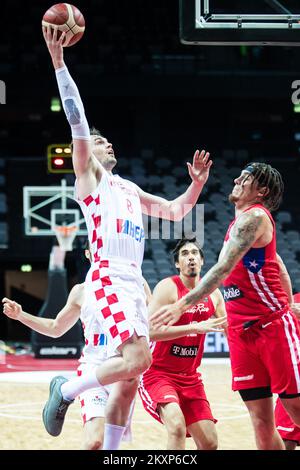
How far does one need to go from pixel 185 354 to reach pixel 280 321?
3.58 feet

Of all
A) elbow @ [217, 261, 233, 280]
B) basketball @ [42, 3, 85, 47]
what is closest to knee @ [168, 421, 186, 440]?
elbow @ [217, 261, 233, 280]

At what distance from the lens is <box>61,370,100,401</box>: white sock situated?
482 cm

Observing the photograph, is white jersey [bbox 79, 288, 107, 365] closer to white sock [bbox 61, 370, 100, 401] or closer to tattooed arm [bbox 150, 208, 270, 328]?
white sock [bbox 61, 370, 100, 401]

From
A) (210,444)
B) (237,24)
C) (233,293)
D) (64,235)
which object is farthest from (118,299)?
(64,235)

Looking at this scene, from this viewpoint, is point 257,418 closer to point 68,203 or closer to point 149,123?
point 68,203

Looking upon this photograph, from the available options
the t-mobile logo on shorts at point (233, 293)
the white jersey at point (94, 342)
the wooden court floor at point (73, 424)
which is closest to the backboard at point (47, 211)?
the wooden court floor at point (73, 424)

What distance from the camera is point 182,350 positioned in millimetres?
5965

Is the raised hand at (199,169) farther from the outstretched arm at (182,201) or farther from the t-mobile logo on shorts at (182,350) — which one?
the t-mobile logo on shorts at (182,350)

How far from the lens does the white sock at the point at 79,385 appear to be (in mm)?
4820

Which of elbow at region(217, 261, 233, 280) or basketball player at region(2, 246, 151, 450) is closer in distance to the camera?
elbow at region(217, 261, 233, 280)

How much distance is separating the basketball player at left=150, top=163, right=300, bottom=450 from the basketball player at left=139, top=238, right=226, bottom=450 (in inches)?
18.4

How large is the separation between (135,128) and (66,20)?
17499 millimetres

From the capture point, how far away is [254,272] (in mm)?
5070

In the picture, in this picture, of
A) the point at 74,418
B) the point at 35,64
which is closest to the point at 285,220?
the point at 35,64
